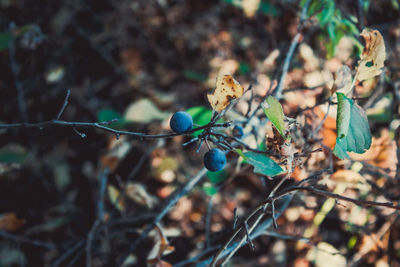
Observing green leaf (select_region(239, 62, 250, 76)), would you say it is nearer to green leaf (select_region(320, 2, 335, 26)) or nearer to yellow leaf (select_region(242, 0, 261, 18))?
yellow leaf (select_region(242, 0, 261, 18))

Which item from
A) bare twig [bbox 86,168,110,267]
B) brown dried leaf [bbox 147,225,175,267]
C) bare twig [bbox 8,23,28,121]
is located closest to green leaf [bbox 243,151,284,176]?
brown dried leaf [bbox 147,225,175,267]

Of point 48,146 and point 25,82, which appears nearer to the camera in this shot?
point 48,146

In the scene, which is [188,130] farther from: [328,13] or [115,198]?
[115,198]

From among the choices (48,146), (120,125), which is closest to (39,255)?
(48,146)

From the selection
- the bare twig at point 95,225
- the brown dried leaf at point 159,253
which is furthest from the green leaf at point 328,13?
the bare twig at point 95,225

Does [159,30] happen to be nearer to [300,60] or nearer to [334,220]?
[300,60]

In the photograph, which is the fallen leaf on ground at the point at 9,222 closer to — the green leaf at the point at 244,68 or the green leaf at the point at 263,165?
the green leaf at the point at 263,165
